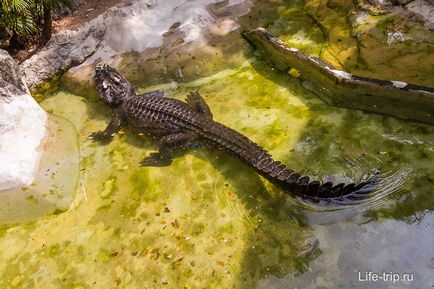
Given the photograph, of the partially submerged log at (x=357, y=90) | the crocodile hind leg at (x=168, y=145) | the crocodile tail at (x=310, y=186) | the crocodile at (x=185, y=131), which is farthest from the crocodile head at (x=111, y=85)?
the crocodile tail at (x=310, y=186)

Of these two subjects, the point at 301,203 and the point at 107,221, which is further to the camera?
the point at 107,221

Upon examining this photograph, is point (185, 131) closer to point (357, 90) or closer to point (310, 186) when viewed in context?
point (310, 186)

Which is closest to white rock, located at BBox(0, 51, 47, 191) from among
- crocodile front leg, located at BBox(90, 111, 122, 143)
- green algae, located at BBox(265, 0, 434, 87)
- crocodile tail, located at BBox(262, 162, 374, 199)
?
crocodile front leg, located at BBox(90, 111, 122, 143)

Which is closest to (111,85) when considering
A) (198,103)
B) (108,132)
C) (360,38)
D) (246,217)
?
(108,132)

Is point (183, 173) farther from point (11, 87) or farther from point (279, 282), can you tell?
point (11, 87)

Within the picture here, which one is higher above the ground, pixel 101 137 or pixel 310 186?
pixel 310 186

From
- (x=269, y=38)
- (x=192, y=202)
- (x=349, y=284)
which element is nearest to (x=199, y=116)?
(x=192, y=202)

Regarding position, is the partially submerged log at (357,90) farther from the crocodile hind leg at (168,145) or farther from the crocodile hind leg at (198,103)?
the crocodile hind leg at (168,145)
